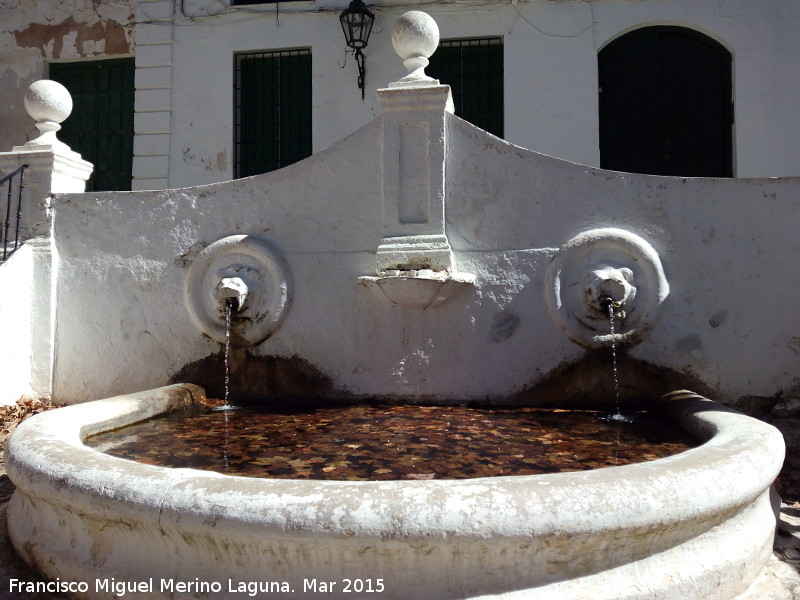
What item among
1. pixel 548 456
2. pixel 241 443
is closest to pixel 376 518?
pixel 548 456

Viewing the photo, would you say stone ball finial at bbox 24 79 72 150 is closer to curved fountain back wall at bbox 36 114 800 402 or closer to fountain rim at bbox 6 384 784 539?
curved fountain back wall at bbox 36 114 800 402

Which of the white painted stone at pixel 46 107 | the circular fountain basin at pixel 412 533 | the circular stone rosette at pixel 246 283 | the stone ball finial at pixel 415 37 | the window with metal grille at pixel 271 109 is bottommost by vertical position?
the circular fountain basin at pixel 412 533

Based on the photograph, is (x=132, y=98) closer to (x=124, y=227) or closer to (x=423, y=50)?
(x=124, y=227)

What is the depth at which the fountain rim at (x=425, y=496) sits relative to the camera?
90.8 inches

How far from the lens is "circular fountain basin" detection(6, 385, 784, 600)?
7.60ft

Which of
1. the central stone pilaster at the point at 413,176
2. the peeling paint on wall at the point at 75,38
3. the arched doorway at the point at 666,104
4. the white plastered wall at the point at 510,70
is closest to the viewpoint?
the central stone pilaster at the point at 413,176

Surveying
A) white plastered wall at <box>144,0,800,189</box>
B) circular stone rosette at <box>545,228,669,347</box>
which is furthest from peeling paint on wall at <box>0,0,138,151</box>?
circular stone rosette at <box>545,228,669,347</box>

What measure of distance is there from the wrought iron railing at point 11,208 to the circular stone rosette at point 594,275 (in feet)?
13.8

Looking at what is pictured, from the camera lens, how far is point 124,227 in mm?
5480

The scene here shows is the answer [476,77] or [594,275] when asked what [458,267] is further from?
[476,77]

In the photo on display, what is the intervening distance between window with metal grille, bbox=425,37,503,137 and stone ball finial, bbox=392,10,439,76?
9.98 feet

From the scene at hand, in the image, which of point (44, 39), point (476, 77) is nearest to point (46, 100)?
point (44, 39)

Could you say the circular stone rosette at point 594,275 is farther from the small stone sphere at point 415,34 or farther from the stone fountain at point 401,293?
the small stone sphere at point 415,34

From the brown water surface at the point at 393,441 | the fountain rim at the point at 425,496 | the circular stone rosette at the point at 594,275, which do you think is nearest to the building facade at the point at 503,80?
the circular stone rosette at the point at 594,275
